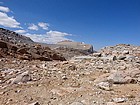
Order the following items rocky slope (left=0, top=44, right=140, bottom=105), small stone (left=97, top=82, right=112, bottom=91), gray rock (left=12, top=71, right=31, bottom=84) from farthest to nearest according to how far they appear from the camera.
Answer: gray rock (left=12, top=71, right=31, bottom=84) → small stone (left=97, top=82, right=112, bottom=91) → rocky slope (left=0, top=44, right=140, bottom=105)

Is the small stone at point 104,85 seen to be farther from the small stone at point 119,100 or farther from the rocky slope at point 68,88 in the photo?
the small stone at point 119,100

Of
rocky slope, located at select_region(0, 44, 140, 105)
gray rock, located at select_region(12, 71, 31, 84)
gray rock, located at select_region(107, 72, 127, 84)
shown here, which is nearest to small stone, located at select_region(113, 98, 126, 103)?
rocky slope, located at select_region(0, 44, 140, 105)

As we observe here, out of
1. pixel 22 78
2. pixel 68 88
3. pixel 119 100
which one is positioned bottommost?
pixel 119 100

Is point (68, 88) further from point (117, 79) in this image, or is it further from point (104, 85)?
point (117, 79)

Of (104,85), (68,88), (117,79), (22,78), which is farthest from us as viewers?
(22,78)

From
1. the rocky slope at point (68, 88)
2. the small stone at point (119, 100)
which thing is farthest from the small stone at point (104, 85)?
the small stone at point (119, 100)

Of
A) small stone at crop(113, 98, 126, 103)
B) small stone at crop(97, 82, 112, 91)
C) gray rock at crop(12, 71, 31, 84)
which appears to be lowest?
small stone at crop(113, 98, 126, 103)

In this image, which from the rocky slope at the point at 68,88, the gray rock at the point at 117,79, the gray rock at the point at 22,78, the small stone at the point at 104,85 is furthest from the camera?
the gray rock at the point at 22,78

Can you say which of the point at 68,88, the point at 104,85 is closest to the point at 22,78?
the point at 68,88

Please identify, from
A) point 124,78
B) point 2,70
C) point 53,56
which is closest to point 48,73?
point 2,70

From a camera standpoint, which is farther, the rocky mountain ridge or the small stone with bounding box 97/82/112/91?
the small stone with bounding box 97/82/112/91

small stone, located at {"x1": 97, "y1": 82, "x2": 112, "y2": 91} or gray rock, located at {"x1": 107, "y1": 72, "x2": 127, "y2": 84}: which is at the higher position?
gray rock, located at {"x1": 107, "y1": 72, "x2": 127, "y2": 84}

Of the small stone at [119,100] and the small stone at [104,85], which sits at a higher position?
the small stone at [104,85]

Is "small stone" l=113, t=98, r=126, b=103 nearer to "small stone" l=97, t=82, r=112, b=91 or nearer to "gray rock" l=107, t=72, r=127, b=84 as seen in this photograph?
"small stone" l=97, t=82, r=112, b=91
